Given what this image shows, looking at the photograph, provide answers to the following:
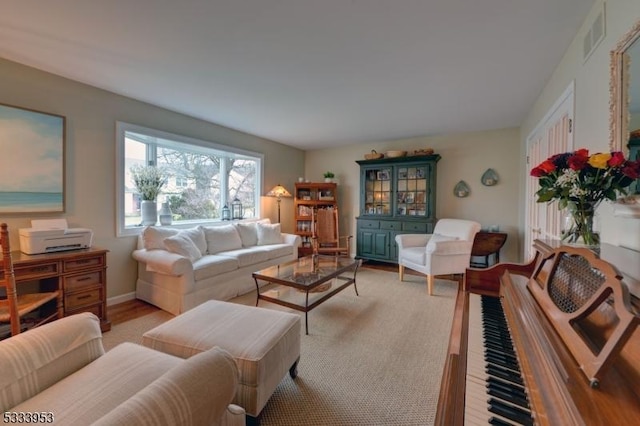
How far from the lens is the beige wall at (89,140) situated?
238 centimetres

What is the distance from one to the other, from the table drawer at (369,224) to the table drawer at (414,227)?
1.60 feet

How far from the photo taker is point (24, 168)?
2.38 m

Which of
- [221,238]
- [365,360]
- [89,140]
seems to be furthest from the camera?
[221,238]

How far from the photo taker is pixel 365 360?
197 cm

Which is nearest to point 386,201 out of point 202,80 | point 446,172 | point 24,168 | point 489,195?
point 446,172

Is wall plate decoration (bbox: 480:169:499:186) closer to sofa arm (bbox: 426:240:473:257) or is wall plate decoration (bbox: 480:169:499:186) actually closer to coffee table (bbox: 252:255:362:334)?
sofa arm (bbox: 426:240:473:257)

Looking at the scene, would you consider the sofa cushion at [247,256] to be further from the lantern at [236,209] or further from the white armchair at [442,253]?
the white armchair at [442,253]

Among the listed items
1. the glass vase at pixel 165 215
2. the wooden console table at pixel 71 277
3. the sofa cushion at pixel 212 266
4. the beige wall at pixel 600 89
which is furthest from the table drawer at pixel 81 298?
the beige wall at pixel 600 89

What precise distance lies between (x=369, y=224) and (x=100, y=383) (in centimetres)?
440

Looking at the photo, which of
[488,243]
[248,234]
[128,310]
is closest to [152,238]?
[128,310]

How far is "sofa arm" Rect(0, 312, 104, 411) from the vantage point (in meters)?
0.93

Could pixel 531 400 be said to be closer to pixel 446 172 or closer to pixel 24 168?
pixel 24 168

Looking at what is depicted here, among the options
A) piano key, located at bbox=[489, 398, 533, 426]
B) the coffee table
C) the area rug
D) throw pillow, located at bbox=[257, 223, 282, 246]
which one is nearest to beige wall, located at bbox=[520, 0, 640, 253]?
piano key, located at bbox=[489, 398, 533, 426]

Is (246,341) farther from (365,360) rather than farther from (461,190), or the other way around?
(461,190)
